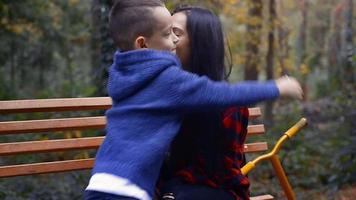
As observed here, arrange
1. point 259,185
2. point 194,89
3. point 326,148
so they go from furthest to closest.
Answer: point 326,148
point 259,185
point 194,89

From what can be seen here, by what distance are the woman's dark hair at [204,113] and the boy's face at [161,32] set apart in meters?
0.28

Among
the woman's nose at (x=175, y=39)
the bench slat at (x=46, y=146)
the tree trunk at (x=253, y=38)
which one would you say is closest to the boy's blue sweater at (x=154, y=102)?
the woman's nose at (x=175, y=39)

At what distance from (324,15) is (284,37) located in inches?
612

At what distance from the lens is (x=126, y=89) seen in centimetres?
205

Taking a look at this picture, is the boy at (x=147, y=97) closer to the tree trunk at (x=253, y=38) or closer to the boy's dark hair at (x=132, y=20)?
the boy's dark hair at (x=132, y=20)

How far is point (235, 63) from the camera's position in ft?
47.1

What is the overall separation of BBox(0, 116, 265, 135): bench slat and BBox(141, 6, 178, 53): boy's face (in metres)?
1.30

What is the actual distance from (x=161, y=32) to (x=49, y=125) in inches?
53.6

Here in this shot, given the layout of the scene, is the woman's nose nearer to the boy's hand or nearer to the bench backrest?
the boy's hand

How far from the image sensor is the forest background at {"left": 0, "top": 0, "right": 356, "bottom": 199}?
21.7 feet

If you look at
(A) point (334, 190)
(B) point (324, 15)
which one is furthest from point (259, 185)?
(B) point (324, 15)

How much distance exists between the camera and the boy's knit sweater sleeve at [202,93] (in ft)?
6.55

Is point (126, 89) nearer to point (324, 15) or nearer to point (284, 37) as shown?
point (284, 37)

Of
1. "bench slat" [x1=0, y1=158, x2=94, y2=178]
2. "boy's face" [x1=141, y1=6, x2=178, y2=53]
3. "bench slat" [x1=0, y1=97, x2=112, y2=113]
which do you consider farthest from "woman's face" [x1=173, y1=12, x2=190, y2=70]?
"bench slat" [x1=0, y1=158, x2=94, y2=178]
